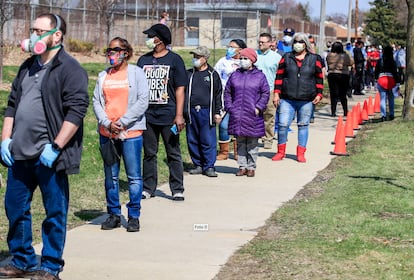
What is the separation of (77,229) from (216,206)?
189 cm

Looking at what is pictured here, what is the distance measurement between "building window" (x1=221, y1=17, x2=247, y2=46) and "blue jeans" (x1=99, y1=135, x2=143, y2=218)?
4053 centimetres

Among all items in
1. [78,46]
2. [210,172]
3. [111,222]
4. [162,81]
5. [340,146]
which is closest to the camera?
[111,222]

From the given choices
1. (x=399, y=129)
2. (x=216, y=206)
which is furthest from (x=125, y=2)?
(x=216, y=206)

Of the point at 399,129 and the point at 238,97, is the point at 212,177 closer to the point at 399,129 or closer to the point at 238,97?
the point at 238,97

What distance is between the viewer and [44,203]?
6.04 metres

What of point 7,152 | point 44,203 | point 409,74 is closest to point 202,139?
point 44,203

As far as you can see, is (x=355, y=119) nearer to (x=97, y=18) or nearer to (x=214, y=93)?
(x=214, y=93)

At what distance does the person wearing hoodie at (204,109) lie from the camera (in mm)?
11500

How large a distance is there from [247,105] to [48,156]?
18.9 feet

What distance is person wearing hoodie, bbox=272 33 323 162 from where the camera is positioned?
41.2 feet

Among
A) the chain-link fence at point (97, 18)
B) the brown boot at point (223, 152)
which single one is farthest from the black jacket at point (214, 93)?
the chain-link fence at point (97, 18)

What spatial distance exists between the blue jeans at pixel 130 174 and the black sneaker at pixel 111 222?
48 mm

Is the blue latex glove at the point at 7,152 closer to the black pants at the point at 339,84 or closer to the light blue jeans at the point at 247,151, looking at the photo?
the light blue jeans at the point at 247,151

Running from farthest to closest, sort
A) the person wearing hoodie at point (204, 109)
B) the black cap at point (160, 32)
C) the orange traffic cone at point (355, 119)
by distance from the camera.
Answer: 1. the orange traffic cone at point (355, 119)
2. the person wearing hoodie at point (204, 109)
3. the black cap at point (160, 32)
